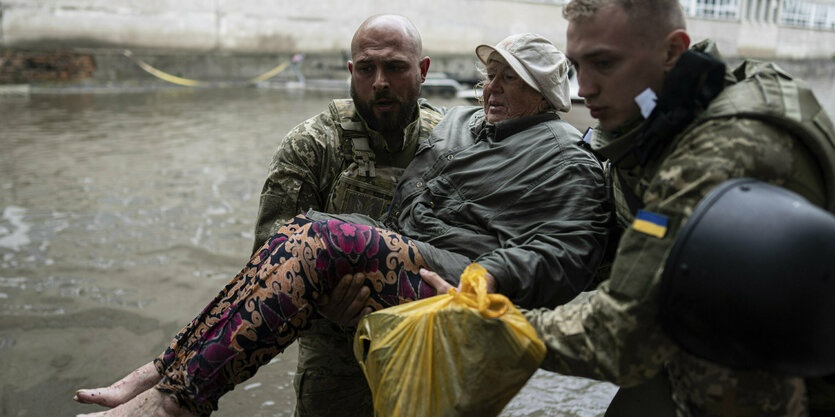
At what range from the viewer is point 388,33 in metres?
2.75

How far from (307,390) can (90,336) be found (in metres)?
1.97

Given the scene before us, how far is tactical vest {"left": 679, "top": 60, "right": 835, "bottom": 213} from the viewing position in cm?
152

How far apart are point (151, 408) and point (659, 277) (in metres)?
1.62

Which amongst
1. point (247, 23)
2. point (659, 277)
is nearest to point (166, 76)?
point (247, 23)

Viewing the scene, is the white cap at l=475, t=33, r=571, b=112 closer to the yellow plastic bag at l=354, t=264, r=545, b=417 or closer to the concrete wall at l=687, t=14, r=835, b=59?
the yellow plastic bag at l=354, t=264, r=545, b=417

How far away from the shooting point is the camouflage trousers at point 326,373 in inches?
111

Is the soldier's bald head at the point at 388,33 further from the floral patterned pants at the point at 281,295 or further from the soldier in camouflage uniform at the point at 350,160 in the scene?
the floral patterned pants at the point at 281,295

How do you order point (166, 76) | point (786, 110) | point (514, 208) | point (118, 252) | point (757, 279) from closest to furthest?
point (757, 279) → point (786, 110) → point (514, 208) → point (118, 252) → point (166, 76)

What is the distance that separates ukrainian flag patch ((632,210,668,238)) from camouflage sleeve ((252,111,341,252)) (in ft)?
5.06

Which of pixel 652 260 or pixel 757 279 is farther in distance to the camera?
pixel 652 260

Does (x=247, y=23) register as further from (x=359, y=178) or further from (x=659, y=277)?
(x=659, y=277)

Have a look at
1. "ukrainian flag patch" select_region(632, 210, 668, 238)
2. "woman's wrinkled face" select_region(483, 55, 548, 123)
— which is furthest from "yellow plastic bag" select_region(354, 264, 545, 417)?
"woman's wrinkled face" select_region(483, 55, 548, 123)

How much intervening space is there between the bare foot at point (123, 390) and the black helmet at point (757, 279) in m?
1.78

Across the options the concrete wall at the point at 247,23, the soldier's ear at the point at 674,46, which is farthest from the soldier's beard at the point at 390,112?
the concrete wall at the point at 247,23
